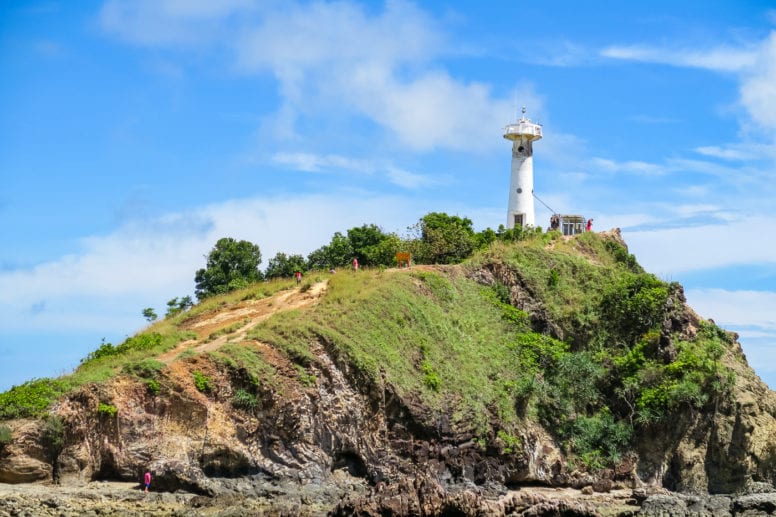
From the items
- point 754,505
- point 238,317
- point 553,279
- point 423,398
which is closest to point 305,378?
point 423,398

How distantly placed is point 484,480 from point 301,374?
8.17 metres

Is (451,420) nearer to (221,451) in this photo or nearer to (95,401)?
(221,451)

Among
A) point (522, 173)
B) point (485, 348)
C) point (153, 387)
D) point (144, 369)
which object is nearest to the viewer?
point (153, 387)

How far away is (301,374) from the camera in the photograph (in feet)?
131

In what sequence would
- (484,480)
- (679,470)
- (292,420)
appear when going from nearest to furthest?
(292,420)
(484,480)
(679,470)

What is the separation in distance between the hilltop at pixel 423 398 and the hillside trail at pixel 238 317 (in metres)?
0.13

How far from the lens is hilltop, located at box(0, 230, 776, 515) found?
1414 inches

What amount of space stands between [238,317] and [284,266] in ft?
48.6

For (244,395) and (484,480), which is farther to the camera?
(484,480)

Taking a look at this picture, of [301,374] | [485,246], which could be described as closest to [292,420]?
[301,374]

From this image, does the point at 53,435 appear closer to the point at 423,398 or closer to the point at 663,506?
the point at 423,398

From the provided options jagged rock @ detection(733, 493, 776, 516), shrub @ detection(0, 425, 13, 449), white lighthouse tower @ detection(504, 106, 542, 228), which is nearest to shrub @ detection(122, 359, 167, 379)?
shrub @ detection(0, 425, 13, 449)

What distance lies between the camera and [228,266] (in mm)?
60844

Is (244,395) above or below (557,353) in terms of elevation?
below
